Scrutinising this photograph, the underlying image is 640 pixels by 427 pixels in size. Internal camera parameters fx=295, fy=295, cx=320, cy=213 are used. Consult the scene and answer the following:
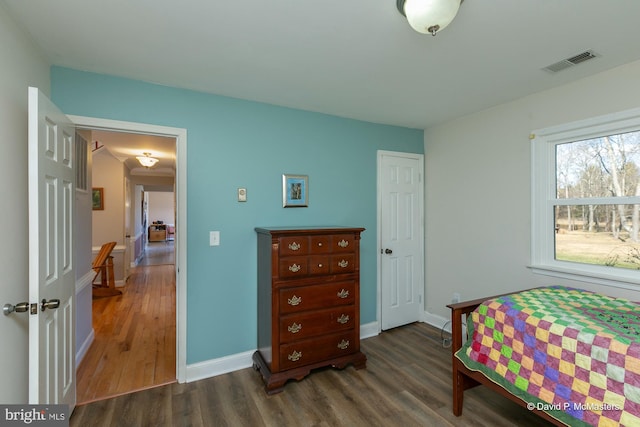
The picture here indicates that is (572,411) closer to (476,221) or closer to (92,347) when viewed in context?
(476,221)

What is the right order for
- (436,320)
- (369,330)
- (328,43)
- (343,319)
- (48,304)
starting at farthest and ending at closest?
(436,320) < (369,330) < (343,319) < (328,43) < (48,304)

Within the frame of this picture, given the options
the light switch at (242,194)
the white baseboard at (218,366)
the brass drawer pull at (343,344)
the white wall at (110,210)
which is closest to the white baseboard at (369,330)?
the brass drawer pull at (343,344)

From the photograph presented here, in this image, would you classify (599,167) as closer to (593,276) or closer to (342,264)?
(593,276)

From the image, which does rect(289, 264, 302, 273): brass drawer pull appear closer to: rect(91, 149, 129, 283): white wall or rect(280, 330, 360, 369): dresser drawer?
rect(280, 330, 360, 369): dresser drawer

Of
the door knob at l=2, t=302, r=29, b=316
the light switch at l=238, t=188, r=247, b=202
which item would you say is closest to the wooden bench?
the light switch at l=238, t=188, r=247, b=202

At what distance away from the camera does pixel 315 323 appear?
2479 millimetres

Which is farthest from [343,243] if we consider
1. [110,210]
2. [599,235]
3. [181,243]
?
[110,210]

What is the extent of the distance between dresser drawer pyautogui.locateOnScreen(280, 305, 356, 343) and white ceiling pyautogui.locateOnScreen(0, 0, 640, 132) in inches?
74.5

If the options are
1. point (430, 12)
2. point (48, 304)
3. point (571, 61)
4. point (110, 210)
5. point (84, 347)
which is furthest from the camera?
point (110, 210)

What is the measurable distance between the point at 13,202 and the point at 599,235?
3.91 m

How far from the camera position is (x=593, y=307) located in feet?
6.00

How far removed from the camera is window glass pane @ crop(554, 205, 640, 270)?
86.5 inches

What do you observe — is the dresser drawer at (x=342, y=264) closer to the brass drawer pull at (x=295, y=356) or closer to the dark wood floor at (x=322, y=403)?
the brass drawer pull at (x=295, y=356)

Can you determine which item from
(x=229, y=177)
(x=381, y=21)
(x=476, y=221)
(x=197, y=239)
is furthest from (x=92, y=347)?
(x=476, y=221)
